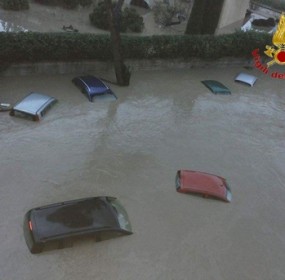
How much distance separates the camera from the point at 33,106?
18.7m

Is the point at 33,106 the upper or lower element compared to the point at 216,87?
upper

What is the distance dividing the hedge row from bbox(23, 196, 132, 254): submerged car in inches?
426

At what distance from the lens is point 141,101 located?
74.0 ft

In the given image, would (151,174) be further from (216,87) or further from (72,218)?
(216,87)

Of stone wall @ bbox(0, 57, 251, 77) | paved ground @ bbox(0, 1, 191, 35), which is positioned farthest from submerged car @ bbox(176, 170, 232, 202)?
paved ground @ bbox(0, 1, 191, 35)

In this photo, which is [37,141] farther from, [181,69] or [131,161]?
[181,69]

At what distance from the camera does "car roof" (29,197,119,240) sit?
12.5 m

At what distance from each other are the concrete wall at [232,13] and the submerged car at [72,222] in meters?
22.1

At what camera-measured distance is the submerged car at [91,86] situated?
21.2 meters

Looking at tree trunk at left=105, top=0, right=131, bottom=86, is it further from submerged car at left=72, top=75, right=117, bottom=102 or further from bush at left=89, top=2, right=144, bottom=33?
bush at left=89, top=2, right=144, bottom=33

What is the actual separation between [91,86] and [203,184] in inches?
338

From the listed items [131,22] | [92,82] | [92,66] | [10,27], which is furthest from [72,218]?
[131,22]

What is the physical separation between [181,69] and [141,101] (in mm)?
6192

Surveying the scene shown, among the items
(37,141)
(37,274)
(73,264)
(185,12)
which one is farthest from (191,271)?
(185,12)
